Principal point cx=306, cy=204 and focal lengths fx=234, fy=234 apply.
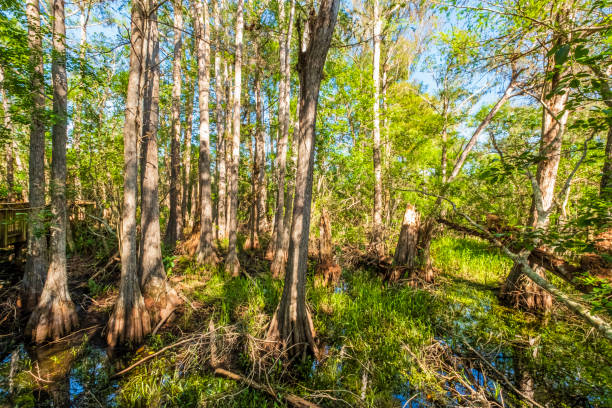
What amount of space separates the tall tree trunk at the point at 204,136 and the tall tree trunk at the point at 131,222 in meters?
3.11

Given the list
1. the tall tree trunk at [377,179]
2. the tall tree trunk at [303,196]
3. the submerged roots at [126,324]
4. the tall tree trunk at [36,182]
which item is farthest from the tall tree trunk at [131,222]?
the tall tree trunk at [377,179]

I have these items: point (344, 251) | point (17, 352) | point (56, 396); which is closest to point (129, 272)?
point (56, 396)

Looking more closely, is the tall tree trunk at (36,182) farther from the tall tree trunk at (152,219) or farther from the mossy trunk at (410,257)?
the mossy trunk at (410,257)

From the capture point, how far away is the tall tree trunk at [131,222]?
4281 mm

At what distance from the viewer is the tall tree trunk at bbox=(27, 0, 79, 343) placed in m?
4.40

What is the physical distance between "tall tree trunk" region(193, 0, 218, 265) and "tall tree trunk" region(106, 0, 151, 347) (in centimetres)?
311

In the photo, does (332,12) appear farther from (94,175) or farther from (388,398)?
(94,175)

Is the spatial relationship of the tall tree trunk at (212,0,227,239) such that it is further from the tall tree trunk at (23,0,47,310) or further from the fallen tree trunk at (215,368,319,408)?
the fallen tree trunk at (215,368,319,408)

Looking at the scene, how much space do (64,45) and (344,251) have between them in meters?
8.95

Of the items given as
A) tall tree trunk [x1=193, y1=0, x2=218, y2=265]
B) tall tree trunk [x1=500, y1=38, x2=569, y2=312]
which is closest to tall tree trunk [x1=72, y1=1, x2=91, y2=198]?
tall tree trunk [x1=193, y1=0, x2=218, y2=265]

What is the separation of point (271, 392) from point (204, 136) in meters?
7.26

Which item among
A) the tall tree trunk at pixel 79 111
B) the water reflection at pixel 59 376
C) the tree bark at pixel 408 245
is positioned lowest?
the water reflection at pixel 59 376

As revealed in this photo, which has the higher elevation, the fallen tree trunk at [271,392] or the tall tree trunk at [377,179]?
the tall tree trunk at [377,179]

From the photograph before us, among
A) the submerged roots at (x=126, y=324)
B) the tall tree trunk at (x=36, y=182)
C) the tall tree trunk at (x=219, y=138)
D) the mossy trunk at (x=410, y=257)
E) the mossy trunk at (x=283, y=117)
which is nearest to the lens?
the submerged roots at (x=126, y=324)
